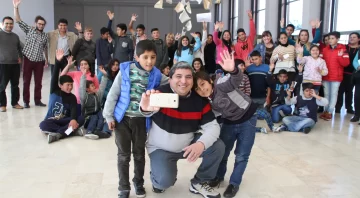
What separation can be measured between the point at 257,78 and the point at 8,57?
13.3 ft

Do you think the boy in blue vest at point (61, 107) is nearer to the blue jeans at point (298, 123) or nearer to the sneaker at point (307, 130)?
the blue jeans at point (298, 123)

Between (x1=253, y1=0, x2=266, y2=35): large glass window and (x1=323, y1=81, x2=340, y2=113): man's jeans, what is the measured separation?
565 centimetres

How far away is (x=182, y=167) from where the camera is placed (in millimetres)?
3020

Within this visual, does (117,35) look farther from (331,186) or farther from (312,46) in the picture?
(331,186)

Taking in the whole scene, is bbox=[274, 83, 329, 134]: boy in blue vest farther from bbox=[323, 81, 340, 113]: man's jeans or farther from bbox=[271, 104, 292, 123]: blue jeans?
bbox=[323, 81, 340, 113]: man's jeans

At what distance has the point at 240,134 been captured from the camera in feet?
7.97

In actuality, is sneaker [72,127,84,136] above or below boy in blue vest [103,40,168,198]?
below

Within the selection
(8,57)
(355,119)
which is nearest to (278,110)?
(355,119)

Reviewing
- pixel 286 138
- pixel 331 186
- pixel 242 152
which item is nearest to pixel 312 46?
pixel 286 138

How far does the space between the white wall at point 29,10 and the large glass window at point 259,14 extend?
8.17m

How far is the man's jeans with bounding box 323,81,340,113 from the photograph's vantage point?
5.32m

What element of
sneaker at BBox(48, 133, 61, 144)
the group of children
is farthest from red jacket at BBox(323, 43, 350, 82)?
sneaker at BBox(48, 133, 61, 144)

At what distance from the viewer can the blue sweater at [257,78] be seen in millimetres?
4773

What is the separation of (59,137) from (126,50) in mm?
2665
